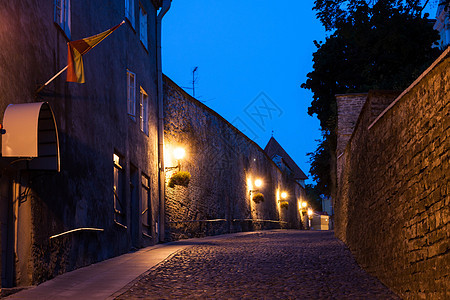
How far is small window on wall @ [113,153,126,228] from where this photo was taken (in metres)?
13.4

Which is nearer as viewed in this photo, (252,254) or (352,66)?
(252,254)

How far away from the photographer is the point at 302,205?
52844mm

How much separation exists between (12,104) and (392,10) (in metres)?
10.3

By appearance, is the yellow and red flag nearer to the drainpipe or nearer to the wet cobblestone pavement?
the wet cobblestone pavement

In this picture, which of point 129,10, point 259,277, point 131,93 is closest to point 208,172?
point 131,93

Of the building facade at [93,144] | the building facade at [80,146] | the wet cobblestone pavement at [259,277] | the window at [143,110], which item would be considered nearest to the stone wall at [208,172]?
the building facade at [93,144]

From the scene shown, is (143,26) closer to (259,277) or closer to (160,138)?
(160,138)

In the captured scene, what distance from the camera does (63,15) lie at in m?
9.98

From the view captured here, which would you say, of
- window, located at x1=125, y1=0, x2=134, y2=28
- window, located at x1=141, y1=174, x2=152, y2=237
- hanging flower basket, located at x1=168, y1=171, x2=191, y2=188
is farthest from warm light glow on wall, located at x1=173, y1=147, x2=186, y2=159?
window, located at x1=125, y1=0, x2=134, y2=28

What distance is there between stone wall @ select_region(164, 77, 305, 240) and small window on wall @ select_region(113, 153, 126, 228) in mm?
4169

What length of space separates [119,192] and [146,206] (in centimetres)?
254

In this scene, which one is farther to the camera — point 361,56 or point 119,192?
point 361,56

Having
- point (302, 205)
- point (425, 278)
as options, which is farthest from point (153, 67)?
point (302, 205)

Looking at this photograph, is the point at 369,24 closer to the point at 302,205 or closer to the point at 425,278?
the point at 425,278
